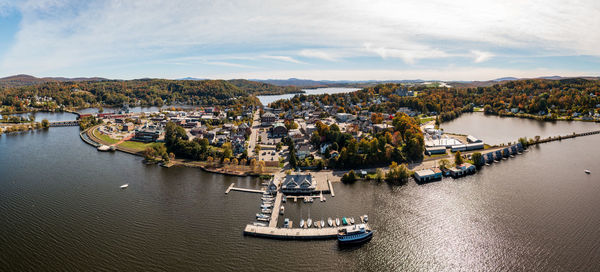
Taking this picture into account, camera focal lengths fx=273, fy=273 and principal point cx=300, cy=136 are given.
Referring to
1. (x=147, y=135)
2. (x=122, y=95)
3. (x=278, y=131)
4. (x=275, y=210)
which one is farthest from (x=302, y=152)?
(x=122, y=95)

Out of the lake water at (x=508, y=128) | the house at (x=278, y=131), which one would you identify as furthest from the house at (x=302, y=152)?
the lake water at (x=508, y=128)

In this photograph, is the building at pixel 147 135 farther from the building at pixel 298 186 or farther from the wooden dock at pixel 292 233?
the wooden dock at pixel 292 233

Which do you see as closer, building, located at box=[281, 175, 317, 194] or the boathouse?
building, located at box=[281, 175, 317, 194]

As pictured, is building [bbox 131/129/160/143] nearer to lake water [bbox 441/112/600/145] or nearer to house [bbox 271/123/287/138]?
house [bbox 271/123/287/138]

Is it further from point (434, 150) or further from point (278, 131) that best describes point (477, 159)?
point (278, 131)

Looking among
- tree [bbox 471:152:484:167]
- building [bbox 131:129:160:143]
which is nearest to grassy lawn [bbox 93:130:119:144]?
building [bbox 131:129:160:143]
